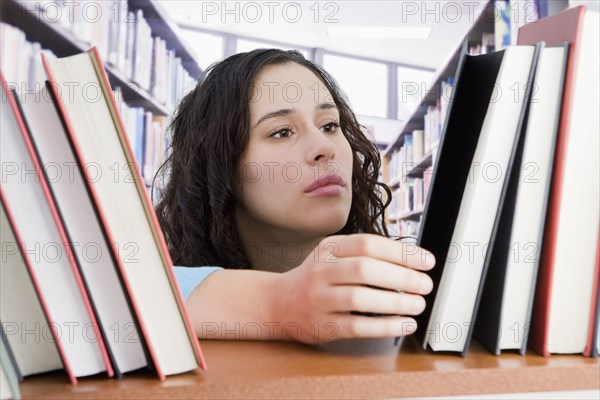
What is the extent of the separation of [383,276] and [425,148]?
10.8 ft

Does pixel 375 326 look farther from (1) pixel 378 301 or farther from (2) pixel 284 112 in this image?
(2) pixel 284 112

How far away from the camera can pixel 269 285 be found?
399 mm

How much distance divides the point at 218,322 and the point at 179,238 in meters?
0.73

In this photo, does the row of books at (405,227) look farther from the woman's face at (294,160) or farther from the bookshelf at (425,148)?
the woman's face at (294,160)

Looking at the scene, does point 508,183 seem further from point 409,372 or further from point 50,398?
point 50,398

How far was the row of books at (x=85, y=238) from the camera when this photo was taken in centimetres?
28

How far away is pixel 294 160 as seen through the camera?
0.86 meters

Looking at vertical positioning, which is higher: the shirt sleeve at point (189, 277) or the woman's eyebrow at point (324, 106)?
the woman's eyebrow at point (324, 106)

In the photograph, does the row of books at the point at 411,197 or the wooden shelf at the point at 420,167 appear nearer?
the wooden shelf at the point at 420,167

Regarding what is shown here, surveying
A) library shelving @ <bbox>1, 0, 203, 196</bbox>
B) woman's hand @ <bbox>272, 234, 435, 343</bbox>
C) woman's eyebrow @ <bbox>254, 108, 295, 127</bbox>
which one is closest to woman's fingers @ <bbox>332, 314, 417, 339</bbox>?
woman's hand @ <bbox>272, 234, 435, 343</bbox>

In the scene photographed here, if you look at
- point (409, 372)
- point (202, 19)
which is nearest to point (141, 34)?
point (409, 372)

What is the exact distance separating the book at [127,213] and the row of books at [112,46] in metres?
0.96

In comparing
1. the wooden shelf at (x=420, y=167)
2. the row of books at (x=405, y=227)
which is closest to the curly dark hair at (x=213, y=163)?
the wooden shelf at (x=420, y=167)

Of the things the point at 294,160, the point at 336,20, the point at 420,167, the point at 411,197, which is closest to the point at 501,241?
the point at 294,160
